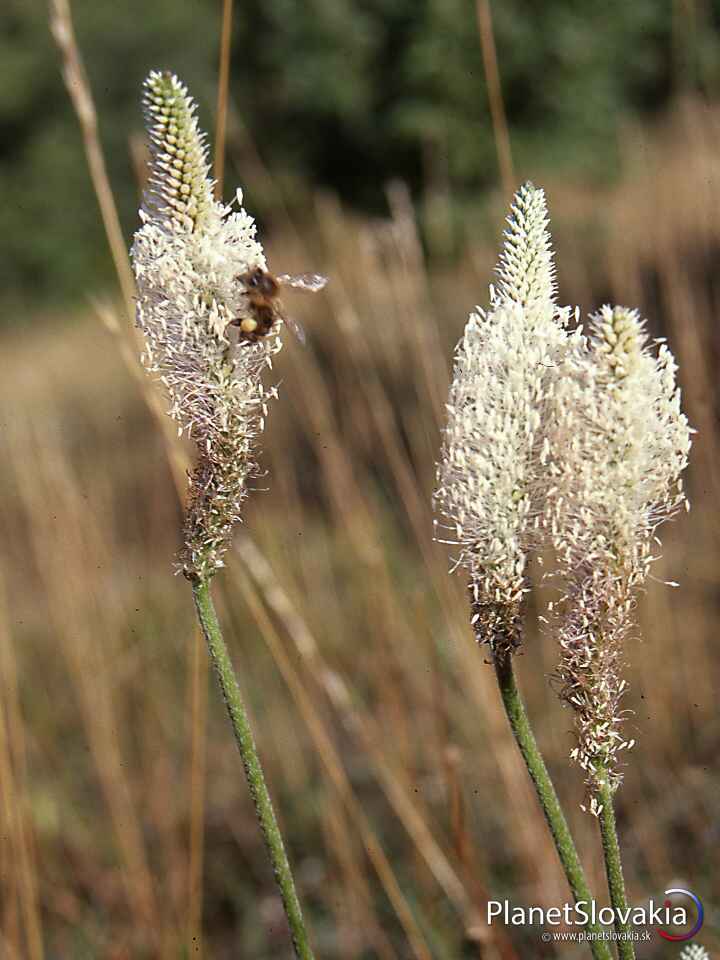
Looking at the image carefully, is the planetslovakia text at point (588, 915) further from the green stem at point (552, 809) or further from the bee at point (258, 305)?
the bee at point (258, 305)

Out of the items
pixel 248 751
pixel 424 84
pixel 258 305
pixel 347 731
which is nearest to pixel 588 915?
pixel 248 751

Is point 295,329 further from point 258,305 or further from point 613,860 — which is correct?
point 613,860

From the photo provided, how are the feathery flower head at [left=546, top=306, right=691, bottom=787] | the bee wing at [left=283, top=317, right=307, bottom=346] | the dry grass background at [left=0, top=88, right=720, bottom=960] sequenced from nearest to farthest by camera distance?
→ the feathery flower head at [left=546, top=306, right=691, bottom=787], the bee wing at [left=283, top=317, right=307, bottom=346], the dry grass background at [left=0, top=88, right=720, bottom=960]

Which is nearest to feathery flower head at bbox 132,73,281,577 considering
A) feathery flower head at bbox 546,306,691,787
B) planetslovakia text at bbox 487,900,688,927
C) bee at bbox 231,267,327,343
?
bee at bbox 231,267,327,343

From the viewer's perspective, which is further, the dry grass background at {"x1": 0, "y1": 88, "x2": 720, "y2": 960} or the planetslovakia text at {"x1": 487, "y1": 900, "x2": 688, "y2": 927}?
the dry grass background at {"x1": 0, "y1": 88, "x2": 720, "y2": 960}

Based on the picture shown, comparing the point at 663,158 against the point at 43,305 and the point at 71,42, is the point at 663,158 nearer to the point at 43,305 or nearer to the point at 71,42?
the point at 71,42

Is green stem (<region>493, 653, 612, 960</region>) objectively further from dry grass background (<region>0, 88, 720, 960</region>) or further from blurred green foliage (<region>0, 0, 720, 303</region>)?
blurred green foliage (<region>0, 0, 720, 303</region>)

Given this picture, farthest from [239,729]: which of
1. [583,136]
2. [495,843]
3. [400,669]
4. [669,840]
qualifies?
[583,136]
